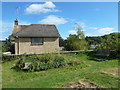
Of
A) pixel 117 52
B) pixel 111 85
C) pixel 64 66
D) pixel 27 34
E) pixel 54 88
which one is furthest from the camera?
pixel 27 34

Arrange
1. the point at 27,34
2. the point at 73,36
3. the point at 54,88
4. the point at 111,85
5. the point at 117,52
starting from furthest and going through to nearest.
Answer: the point at 73,36 < the point at 27,34 < the point at 117,52 < the point at 111,85 < the point at 54,88

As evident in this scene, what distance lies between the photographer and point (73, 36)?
71.7ft

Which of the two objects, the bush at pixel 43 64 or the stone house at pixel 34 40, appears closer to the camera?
the bush at pixel 43 64

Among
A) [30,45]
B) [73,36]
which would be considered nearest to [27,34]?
[30,45]

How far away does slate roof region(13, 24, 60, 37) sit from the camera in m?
20.3

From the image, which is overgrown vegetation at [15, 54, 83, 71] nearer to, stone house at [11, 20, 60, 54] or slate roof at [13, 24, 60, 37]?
stone house at [11, 20, 60, 54]

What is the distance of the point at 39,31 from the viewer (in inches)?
846

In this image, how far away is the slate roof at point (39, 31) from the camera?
66.5 feet

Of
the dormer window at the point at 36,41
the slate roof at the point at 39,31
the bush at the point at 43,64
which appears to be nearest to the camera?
the bush at the point at 43,64

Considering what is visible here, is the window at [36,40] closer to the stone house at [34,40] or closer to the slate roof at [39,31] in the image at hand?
the stone house at [34,40]

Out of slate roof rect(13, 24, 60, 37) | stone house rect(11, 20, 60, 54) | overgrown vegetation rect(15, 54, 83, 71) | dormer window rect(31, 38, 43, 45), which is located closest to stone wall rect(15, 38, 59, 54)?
stone house rect(11, 20, 60, 54)

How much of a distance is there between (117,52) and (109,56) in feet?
3.16

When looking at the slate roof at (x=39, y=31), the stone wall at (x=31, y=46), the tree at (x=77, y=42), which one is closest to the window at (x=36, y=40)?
the stone wall at (x=31, y=46)

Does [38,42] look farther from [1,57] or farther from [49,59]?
[49,59]
